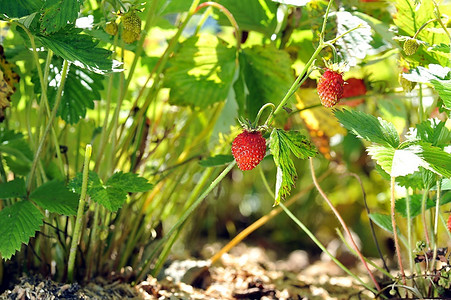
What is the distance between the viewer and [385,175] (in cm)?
71

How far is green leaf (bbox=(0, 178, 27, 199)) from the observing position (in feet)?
2.38

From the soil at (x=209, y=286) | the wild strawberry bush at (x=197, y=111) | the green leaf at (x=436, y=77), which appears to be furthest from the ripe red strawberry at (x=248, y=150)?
the soil at (x=209, y=286)

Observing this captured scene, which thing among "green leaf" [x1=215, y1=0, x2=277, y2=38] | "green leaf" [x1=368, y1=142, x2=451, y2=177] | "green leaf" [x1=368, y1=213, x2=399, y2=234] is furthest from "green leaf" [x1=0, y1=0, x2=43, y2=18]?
"green leaf" [x1=368, y1=213, x2=399, y2=234]

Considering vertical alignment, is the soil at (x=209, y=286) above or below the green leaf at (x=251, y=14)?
below

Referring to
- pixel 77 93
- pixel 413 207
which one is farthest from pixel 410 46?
pixel 77 93

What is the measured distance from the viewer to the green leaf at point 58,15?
2.03 ft

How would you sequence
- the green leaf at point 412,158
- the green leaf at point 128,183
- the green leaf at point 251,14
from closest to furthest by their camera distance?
the green leaf at point 412,158, the green leaf at point 128,183, the green leaf at point 251,14

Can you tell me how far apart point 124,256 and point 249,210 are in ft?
2.44

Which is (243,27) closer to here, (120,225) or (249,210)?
(120,225)

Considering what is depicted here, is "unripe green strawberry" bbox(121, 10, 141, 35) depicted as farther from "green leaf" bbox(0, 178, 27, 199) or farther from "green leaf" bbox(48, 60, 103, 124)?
"green leaf" bbox(0, 178, 27, 199)

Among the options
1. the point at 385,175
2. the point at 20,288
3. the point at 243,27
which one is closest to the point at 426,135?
the point at 385,175

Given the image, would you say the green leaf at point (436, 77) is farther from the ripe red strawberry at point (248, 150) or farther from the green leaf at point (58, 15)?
the green leaf at point (58, 15)

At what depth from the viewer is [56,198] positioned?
728 mm

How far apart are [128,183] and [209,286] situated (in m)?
0.33
